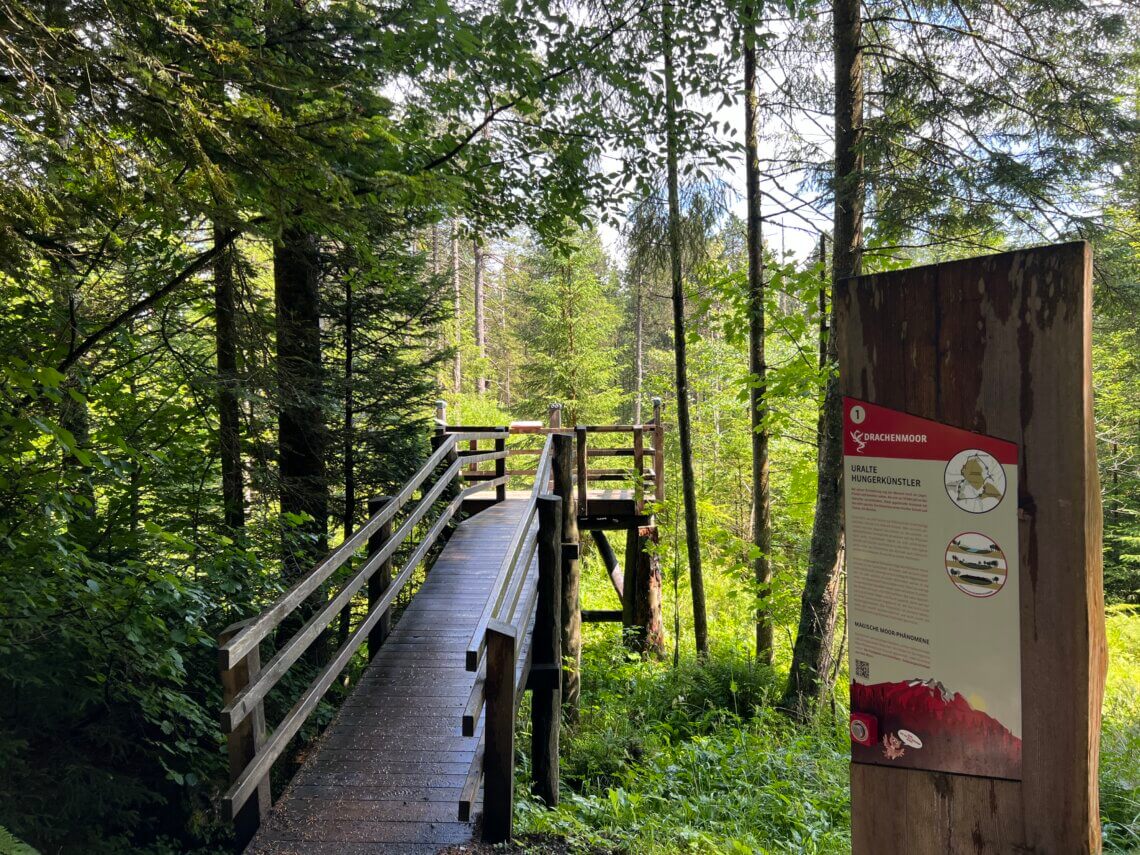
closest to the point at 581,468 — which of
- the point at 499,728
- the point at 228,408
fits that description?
the point at 228,408

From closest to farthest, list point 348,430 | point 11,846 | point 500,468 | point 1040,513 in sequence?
point 1040,513
point 11,846
point 348,430
point 500,468

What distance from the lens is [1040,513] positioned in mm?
1557

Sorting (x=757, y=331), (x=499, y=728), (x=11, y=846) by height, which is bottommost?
(x=499, y=728)

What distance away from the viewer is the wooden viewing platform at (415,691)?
10.8ft

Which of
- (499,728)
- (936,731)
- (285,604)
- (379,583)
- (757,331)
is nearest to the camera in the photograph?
(936,731)

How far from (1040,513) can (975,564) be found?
0.19 meters

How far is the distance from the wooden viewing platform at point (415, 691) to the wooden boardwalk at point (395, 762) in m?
0.01

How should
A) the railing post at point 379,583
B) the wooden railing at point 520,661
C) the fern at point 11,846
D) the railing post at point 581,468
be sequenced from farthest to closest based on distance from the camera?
1. the railing post at point 581,468
2. the railing post at point 379,583
3. the wooden railing at point 520,661
4. the fern at point 11,846

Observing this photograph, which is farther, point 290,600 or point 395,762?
point 395,762

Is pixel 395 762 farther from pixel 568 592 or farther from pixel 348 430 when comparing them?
pixel 348 430

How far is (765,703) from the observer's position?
7.00m

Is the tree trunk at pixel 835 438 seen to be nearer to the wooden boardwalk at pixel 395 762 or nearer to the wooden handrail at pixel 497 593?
the wooden handrail at pixel 497 593

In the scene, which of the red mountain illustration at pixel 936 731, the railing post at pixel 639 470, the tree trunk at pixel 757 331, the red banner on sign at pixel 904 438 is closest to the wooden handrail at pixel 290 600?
the red mountain illustration at pixel 936 731

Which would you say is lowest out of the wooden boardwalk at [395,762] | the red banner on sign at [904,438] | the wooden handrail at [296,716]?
the wooden boardwalk at [395,762]
